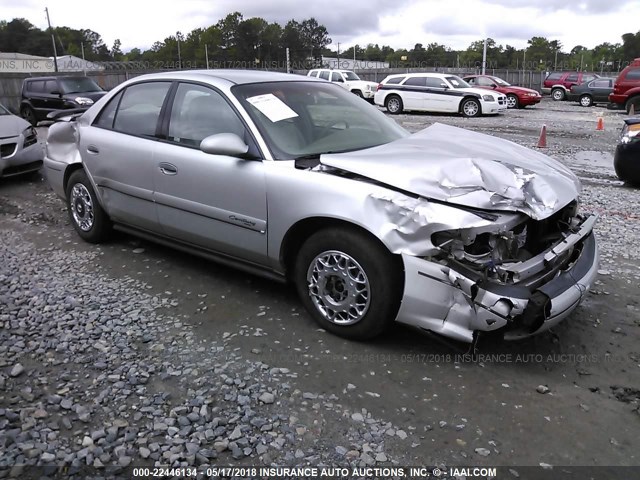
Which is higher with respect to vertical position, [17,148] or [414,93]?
[414,93]

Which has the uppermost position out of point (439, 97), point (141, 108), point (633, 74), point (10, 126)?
point (633, 74)

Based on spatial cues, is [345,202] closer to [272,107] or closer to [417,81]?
[272,107]

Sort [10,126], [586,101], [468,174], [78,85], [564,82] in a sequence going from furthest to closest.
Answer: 1. [564,82]
2. [586,101]
3. [78,85]
4. [10,126]
5. [468,174]

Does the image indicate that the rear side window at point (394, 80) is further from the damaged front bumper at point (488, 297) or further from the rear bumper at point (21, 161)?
the damaged front bumper at point (488, 297)

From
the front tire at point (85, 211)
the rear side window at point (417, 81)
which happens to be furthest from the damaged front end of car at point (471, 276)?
the rear side window at point (417, 81)

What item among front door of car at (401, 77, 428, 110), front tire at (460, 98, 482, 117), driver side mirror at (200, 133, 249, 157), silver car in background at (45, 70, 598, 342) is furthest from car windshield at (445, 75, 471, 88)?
driver side mirror at (200, 133, 249, 157)

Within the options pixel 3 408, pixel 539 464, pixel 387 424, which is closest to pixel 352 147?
pixel 387 424

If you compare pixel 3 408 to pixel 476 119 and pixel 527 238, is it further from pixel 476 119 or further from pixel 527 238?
pixel 476 119

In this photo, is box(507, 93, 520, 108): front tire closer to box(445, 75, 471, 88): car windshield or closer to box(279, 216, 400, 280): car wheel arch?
box(445, 75, 471, 88): car windshield

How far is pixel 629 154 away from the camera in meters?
7.48

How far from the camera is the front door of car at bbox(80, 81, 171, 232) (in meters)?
4.45

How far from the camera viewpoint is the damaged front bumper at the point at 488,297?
2.92m

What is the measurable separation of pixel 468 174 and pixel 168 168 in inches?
90.6

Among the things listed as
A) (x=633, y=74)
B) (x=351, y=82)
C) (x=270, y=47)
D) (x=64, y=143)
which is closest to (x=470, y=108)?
(x=633, y=74)
